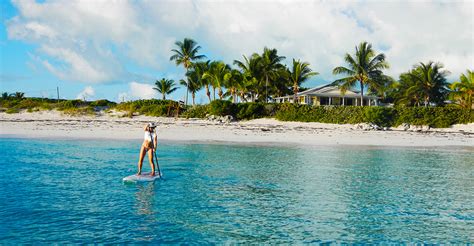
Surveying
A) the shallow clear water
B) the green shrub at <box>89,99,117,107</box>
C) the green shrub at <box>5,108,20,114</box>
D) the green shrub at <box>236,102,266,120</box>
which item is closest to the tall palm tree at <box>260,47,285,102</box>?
the green shrub at <box>236,102,266,120</box>

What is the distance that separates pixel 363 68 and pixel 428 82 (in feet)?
40.1

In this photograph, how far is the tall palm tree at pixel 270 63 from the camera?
62.3 meters

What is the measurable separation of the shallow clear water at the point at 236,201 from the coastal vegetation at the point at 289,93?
22.6 meters

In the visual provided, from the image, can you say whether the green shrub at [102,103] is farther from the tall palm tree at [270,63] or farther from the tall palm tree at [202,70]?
the tall palm tree at [270,63]

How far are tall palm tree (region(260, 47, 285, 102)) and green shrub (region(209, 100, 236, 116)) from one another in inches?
670

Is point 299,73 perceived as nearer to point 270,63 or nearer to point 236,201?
point 270,63

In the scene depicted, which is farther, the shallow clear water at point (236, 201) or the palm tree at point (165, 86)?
the palm tree at point (165, 86)

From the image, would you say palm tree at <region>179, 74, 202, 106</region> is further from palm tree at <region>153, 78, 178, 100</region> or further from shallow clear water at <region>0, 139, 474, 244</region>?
shallow clear water at <region>0, 139, 474, 244</region>

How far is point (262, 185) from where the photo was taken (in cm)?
1314

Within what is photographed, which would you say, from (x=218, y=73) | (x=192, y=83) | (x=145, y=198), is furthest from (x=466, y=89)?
(x=145, y=198)

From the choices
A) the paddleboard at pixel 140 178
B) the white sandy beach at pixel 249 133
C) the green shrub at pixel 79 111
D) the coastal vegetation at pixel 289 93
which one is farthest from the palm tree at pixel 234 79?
the paddleboard at pixel 140 178

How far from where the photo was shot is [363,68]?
5444cm

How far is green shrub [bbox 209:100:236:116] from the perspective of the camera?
4594 cm

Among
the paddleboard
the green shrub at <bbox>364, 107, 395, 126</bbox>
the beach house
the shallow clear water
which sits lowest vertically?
the shallow clear water
